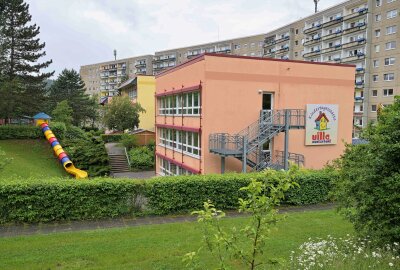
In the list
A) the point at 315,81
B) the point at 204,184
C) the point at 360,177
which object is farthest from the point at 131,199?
the point at 315,81

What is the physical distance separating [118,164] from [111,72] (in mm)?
94878

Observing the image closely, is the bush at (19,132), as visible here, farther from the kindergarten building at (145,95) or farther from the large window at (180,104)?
the large window at (180,104)

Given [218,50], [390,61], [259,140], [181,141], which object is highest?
[218,50]

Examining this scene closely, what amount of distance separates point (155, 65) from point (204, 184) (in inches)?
4122

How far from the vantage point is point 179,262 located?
7.01 meters

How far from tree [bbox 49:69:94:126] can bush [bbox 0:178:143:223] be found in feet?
169

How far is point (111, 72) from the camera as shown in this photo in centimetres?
12231

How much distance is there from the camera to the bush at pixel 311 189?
13.2 m

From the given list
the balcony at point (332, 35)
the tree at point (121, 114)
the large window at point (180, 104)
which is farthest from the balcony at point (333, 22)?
the large window at point (180, 104)

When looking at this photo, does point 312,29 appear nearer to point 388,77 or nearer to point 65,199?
point 388,77

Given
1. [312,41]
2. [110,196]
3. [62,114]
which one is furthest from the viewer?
[312,41]

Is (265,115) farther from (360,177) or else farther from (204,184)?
(360,177)

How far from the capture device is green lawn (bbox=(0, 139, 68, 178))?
90.8 feet

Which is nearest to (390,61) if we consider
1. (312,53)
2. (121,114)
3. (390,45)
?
(390,45)
